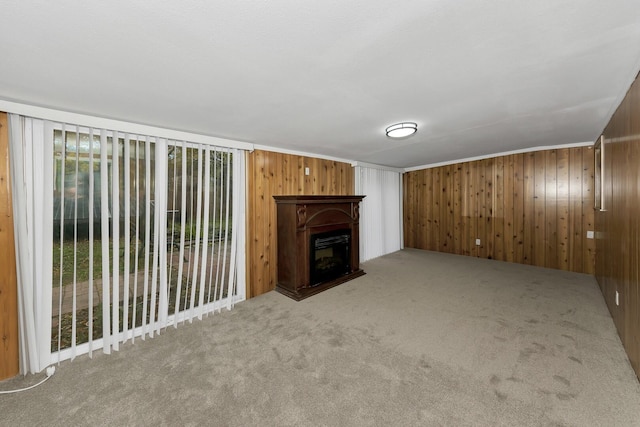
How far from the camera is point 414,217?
641 cm

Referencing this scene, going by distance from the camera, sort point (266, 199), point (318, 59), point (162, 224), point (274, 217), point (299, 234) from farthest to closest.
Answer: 1. point (274, 217)
2. point (266, 199)
3. point (299, 234)
4. point (162, 224)
5. point (318, 59)

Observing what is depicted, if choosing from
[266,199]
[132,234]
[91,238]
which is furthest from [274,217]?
[91,238]

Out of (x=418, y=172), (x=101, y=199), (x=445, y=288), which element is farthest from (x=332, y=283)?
(x=418, y=172)

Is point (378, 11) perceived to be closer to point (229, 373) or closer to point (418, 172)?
point (229, 373)

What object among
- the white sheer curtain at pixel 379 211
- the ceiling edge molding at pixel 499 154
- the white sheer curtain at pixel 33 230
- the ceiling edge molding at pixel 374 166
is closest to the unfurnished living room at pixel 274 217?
the white sheer curtain at pixel 33 230

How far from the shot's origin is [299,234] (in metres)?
3.45

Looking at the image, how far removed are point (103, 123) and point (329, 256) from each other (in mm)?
3130

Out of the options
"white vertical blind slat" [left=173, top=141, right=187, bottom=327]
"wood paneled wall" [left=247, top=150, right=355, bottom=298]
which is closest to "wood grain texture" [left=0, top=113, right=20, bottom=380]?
"white vertical blind slat" [left=173, top=141, right=187, bottom=327]

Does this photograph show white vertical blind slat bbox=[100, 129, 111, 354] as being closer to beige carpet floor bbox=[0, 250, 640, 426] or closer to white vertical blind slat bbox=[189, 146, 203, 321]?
beige carpet floor bbox=[0, 250, 640, 426]

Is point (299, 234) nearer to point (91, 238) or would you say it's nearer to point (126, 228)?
point (126, 228)

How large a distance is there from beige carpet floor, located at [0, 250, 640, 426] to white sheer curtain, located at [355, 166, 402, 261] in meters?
2.41

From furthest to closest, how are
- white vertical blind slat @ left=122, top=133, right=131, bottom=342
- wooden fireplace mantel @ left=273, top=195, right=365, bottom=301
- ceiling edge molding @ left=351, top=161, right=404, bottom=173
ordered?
ceiling edge molding @ left=351, top=161, right=404, bottom=173 < wooden fireplace mantel @ left=273, top=195, right=365, bottom=301 < white vertical blind slat @ left=122, top=133, right=131, bottom=342

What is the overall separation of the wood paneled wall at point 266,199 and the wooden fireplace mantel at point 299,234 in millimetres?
136

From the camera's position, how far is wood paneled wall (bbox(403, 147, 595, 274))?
13.4 feet
